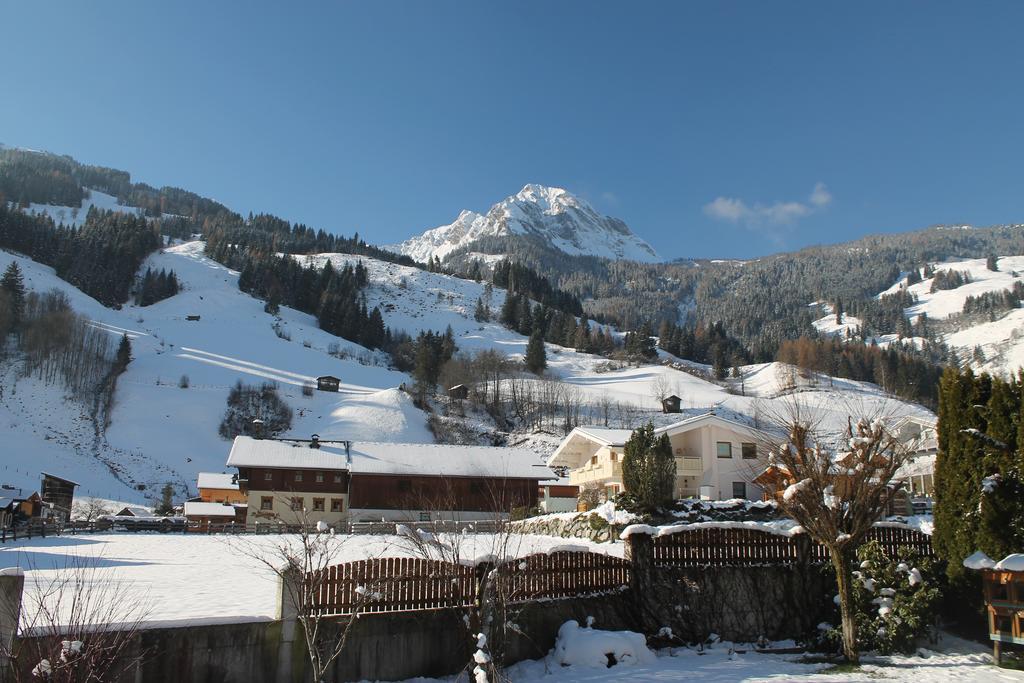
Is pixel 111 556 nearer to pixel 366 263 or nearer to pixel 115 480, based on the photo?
pixel 115 480

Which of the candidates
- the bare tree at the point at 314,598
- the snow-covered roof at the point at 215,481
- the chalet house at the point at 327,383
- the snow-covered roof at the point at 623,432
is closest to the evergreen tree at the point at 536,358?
the chalet house at the point at 327,383

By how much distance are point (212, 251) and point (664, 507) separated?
149m

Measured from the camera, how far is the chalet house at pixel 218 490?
180 feet

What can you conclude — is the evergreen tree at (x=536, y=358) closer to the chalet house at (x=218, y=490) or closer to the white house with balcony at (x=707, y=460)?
the chalet house at (x=218, y=490)

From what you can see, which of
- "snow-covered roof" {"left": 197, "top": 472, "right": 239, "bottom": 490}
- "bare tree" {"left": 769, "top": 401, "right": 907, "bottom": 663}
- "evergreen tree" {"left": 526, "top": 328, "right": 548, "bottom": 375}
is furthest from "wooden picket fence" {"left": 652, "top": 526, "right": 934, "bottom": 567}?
"evergreen tree" {"left": 526, "top": 328, "right": 548, "bottom": 375}

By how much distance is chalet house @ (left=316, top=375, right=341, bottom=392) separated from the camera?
89.0 metres

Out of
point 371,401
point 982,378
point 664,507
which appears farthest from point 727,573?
point 371,401

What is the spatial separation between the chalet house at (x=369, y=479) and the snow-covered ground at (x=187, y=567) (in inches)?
588

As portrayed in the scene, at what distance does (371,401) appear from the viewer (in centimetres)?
8350

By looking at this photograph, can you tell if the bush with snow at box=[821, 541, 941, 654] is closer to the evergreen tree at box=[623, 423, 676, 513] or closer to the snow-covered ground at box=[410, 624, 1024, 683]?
the snow-covered ground at box=[410, 624, 1024, 683]

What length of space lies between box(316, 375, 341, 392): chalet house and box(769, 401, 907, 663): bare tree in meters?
80.6

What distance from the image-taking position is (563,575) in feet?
41.9

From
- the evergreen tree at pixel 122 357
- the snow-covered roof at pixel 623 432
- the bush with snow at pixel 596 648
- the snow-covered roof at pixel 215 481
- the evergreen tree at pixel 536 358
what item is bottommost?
the bush with snow at pixel 596 648

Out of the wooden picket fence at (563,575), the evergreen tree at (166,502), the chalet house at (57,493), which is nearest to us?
the wooden picket fence at (563,575)
